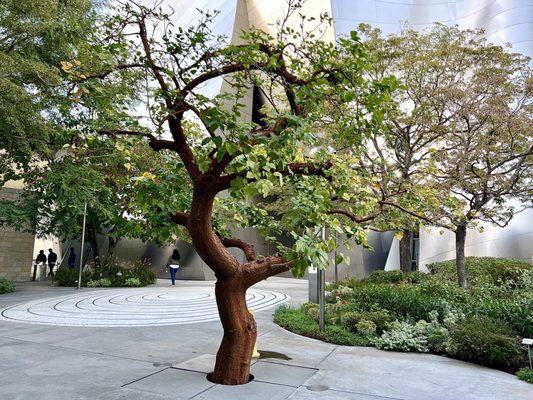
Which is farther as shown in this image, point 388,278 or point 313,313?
point 388,278

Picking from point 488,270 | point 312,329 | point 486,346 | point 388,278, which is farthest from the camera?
point 488,270

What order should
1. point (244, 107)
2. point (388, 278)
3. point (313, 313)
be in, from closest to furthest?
point (244, 107) < point (313, 313) < point (388, 278)

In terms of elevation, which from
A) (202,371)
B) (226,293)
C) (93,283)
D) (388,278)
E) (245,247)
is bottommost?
(202,371)

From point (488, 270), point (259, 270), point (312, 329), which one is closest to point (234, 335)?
point (259, 270)

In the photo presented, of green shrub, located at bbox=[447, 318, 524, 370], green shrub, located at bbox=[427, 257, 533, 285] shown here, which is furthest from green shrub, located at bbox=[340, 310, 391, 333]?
green shrub, located at bbox=[427, 257, 533, 285]

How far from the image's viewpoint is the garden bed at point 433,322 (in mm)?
6699

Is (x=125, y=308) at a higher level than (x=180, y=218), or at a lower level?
lower

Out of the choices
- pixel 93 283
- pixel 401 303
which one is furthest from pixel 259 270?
pixel 93 283

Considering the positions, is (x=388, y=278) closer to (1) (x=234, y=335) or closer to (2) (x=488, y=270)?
(2) (x=488, y=270)

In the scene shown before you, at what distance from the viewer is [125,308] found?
12180 mm

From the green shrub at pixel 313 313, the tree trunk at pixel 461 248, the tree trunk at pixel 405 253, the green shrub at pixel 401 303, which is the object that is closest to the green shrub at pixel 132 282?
the green shrub at pixel 313 313

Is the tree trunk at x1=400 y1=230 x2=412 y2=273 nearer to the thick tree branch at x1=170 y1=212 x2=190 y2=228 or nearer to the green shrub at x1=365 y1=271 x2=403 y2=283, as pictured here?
the green shrub at x1=365 y1=271 x2=403 y2=283

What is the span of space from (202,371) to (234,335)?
3.05 ft

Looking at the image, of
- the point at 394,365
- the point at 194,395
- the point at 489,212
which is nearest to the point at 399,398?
the point at 394,365
